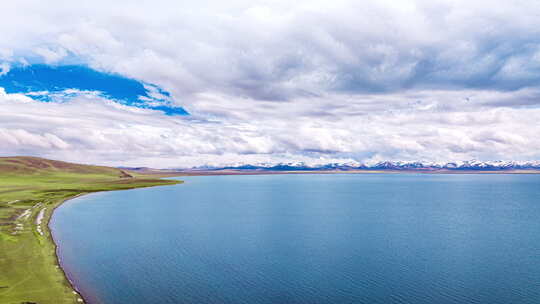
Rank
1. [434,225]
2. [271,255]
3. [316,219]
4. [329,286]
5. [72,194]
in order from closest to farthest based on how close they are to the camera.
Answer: [329,286]
[271,255]
[434,225]
[316,219]
[72,194]

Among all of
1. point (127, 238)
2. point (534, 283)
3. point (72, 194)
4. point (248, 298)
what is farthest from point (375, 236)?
point (72, 194)

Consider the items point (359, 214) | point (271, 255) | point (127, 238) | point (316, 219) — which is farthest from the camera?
point (359, 214)

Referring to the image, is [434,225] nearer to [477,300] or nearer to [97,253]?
[477,300]

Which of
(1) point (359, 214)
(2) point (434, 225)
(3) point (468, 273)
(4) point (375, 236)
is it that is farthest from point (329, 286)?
(1) point (359, 214)

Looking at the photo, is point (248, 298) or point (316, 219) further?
point (316, 219)

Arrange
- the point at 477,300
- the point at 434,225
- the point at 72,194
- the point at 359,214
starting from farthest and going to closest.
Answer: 1. the point at 72,194
2. the point at 359,214
3. the point at 434,225
4. the point at 477,300

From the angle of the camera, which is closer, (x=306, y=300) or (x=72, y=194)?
(x=306, y=300)

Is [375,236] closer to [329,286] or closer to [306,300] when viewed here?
[329,286]

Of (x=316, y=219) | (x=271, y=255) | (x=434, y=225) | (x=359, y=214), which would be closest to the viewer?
(x=271, y=255)

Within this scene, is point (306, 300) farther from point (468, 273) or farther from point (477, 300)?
point (468, 273)
